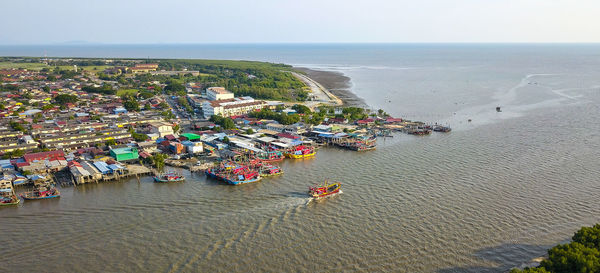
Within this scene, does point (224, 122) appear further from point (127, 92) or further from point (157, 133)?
point (127, 92)

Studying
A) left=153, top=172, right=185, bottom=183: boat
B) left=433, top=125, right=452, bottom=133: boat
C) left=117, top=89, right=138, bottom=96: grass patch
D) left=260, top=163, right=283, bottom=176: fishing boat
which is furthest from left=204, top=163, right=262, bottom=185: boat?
left=117, top=89, right=138, bottom=96: grass patch

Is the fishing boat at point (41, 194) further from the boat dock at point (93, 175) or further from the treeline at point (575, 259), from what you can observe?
the treeline at point (575, 259)

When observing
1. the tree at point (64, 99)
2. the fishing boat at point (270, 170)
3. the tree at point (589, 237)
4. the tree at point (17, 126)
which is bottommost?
the fishing boat at point (270, 170)

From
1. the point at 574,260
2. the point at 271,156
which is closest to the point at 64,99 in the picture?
the point at 271,156

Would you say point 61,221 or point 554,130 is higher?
point 554,130

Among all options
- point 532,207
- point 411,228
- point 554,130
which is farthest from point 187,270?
point 554,130

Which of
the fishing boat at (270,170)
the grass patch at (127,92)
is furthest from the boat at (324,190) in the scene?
the grass patch at (127,92)

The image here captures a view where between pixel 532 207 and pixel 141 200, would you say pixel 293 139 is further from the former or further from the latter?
pixel 532 207
